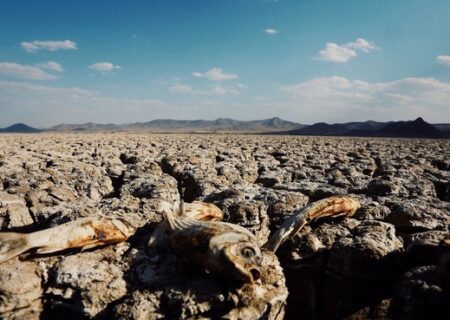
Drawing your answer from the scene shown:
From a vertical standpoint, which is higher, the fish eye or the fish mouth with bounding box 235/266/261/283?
the fish eye

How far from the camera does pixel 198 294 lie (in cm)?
240

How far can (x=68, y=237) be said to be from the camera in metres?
2.85

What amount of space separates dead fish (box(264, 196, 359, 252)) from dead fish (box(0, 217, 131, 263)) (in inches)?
48.3

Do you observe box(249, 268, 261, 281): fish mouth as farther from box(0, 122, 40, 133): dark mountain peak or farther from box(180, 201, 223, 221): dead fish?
box(0, 122, 40, 133): dark mountain peak

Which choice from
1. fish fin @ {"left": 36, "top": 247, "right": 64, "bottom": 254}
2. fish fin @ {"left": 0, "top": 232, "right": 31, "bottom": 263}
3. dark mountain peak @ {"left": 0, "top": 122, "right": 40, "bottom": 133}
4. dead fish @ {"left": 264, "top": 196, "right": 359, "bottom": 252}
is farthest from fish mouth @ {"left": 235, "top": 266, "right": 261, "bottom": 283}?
dark mountain peak @ {"left": 0, "top": 122, "right": 40, "bottom": 133}

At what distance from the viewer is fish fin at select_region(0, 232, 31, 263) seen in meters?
2.62

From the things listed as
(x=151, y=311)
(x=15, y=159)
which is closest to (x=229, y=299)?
(x=151, y=311)

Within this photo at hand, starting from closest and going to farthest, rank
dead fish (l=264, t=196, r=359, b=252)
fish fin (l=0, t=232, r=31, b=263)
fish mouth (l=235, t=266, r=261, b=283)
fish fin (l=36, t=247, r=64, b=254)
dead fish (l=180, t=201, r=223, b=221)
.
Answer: fish mouth (l=235, t=266, r=261, b=283), fish fin (l=0, t=232, r=31, b=263), fish fin (l=36, t=247, r=64, b=254), dead fish (l=264, t=196, r=359, b=252), dead fish (l=180, t=201, r=223, b=221)

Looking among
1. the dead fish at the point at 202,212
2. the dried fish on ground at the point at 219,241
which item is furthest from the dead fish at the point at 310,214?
the dead fish at the point at 202,212

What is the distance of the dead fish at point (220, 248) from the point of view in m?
2.38

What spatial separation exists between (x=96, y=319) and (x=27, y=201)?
2247mm

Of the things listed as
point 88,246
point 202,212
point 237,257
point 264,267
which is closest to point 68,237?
point 88,246

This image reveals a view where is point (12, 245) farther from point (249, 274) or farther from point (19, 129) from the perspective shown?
point (19, 129)

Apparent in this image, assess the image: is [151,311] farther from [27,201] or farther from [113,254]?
[27,201]
